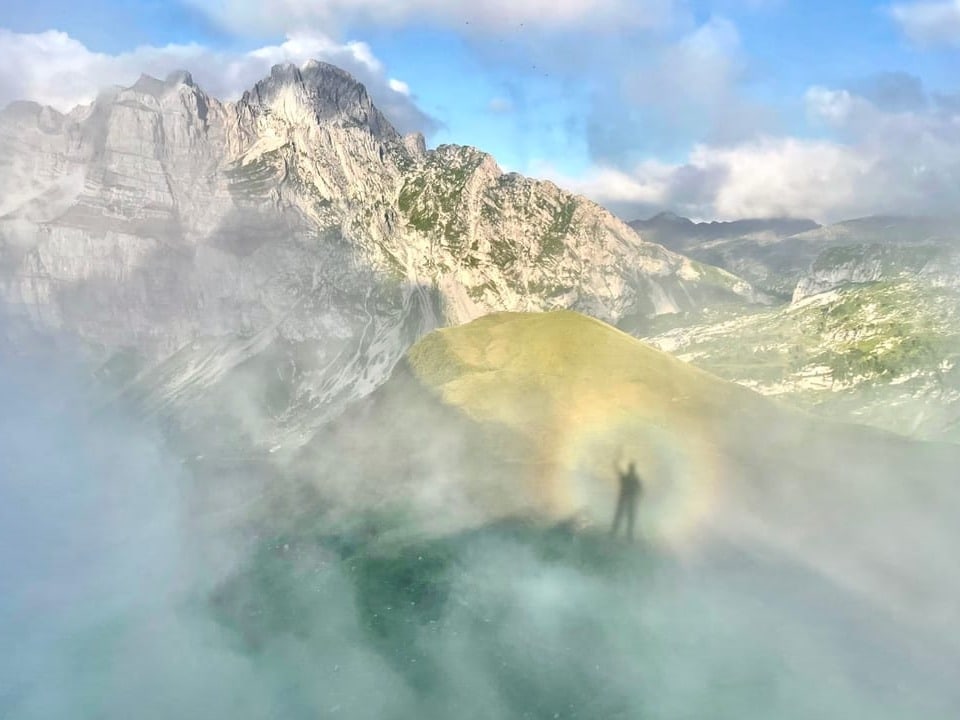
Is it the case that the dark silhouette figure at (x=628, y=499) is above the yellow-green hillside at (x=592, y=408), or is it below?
below

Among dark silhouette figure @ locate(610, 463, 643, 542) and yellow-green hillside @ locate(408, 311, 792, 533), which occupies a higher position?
yellow-green hillside @ locate(408, 311, 792, 533)

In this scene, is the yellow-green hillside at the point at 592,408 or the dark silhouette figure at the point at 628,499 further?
the yellow-green hillside at the point at 592,408

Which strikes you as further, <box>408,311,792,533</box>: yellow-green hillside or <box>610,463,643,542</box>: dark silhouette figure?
<box>408,311,792,533</box>: yellow-green hillside

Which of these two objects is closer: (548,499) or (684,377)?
(548,499)

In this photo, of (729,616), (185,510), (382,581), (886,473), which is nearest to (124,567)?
(185,510)

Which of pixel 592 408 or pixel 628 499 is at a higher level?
pixel 592 408

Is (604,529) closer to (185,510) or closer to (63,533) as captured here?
(185,510)

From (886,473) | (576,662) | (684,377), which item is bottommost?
(576,662)

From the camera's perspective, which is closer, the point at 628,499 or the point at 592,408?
the point at 628,499
